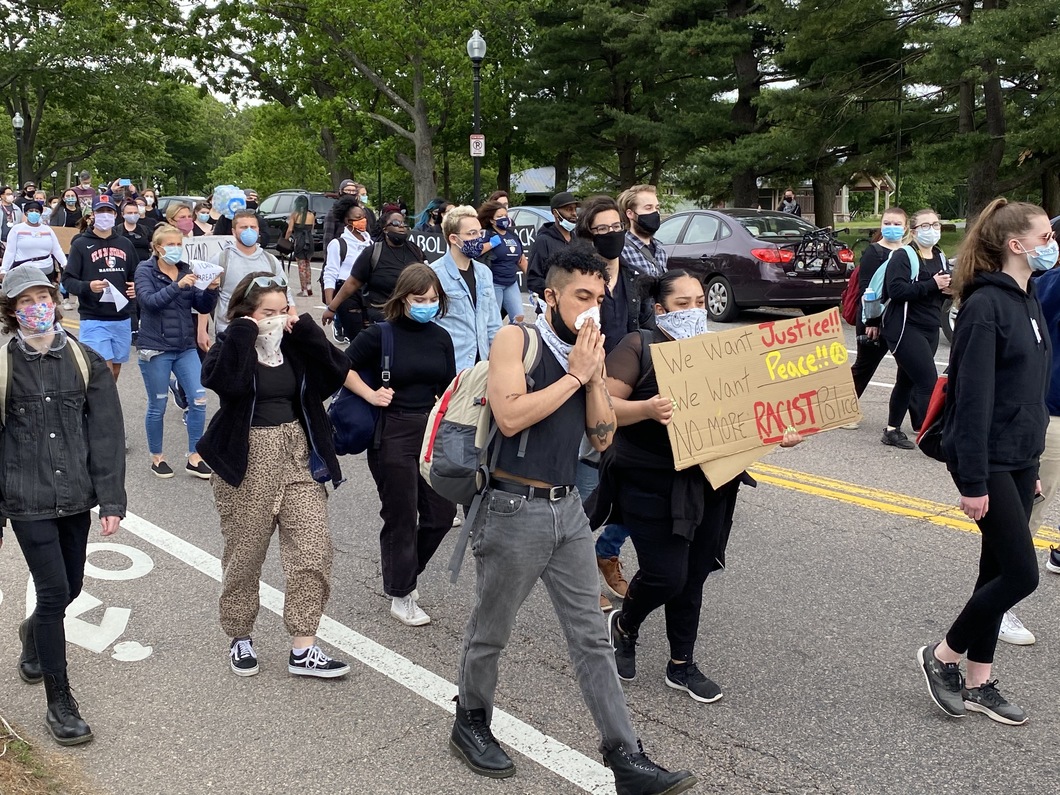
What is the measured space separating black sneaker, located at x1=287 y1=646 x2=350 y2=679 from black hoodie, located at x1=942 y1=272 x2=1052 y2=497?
2.55 metres

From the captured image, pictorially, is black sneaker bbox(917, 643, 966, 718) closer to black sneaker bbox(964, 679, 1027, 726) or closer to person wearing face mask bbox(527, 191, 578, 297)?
black sneaker bbox(964, 679, 1027, 726)

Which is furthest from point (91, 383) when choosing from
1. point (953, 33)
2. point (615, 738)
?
point (953, 33)

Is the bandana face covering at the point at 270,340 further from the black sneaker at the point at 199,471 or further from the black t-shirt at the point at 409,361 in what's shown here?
the black sneaker at the point at 199,471

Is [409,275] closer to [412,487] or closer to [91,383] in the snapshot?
[412,487]

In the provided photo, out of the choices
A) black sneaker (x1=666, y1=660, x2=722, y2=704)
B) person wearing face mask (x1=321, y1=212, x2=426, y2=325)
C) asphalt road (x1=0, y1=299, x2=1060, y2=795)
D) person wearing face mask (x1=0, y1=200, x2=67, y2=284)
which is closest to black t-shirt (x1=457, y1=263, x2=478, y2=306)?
person wearing face mask (x1=321, y1=212, x2=426, y2=325)

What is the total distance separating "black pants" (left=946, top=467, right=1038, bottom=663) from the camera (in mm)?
4031

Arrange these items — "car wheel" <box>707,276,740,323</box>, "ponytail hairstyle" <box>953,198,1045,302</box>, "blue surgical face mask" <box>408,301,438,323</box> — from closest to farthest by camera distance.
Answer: "ponytail hairstyle" <box>953,198,1045,302</box>, "blue surgical face mask" <box>408,301,438,323</box>, "car wheel" <box>707,276,740,323</box>

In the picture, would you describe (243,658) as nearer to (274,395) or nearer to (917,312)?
(274,395)

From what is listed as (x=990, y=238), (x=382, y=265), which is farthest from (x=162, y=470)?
(x=990, y=238)

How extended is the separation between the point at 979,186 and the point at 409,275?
18.1 meters

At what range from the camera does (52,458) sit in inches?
162

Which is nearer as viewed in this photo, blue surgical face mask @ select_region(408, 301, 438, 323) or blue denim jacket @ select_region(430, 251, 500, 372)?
blue surgical face mask @ select_region(408, 301, 438, 323)

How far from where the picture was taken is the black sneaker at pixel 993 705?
4.12 metres

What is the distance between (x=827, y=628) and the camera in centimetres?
503
